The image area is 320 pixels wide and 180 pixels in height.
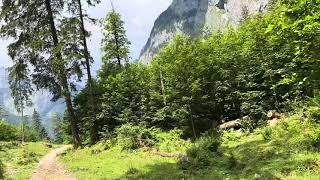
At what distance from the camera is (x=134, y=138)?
31562 mm

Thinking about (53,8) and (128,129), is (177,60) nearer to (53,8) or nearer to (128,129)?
(128,129)

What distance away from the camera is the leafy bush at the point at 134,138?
101 ft

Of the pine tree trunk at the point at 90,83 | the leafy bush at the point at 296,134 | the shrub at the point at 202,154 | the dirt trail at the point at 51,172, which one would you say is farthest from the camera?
the pine tree trunk at the point at 90,83

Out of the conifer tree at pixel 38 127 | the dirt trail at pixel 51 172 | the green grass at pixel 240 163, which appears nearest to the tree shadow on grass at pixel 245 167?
the green grass at pixel 240 163

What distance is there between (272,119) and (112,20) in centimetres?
2266

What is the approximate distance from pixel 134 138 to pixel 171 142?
279cm

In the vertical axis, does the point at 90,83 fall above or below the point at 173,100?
above

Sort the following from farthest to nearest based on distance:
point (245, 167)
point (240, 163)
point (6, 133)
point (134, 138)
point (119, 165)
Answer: point (6, 133) < point (134, 138) < point (119, 165) < point (240, 163) < point (245, 167)

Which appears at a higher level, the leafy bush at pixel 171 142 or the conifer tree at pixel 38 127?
the conifer tree at pixel 38 127

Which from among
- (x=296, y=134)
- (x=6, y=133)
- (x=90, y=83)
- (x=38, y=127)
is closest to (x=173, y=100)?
(x=90, y=83)

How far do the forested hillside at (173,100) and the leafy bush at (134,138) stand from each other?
3.5 inches

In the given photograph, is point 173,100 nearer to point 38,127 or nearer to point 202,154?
point 202,154

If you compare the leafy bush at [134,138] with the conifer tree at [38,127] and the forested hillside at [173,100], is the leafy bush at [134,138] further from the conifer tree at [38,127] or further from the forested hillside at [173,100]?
the conifer tree at [38,127]

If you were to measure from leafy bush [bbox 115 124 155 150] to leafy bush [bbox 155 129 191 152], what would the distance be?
0.64 meters
